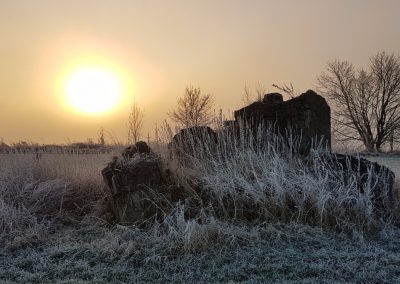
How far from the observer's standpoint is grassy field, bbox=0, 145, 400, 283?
4.53m

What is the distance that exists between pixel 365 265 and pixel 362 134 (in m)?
32.2

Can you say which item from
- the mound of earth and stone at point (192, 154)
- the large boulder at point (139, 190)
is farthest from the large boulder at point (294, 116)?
the large boulder at point (139, 190)

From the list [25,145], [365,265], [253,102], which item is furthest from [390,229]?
[25,145]

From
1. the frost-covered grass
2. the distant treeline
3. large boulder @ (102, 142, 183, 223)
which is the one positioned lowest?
the frost-covered grass

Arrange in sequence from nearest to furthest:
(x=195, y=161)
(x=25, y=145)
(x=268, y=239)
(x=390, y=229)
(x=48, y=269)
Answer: (x=48, y=269), (x=268, y=239), (x=390, y=229), (x=195, y=161), (x=25, y=145)

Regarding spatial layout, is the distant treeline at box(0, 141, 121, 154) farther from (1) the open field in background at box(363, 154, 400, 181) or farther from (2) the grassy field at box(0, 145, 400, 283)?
(1) the open field in background at box(363, 154, 400, 181)

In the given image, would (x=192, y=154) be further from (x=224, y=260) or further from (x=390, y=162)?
(x=390, y=162)

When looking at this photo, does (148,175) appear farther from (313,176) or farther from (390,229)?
(390,229)

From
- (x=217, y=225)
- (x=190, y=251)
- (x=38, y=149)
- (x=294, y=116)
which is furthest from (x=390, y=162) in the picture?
(x=190, y=251)

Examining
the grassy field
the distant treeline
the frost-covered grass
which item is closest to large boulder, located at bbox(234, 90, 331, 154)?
the grassy field

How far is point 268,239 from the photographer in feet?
17.8

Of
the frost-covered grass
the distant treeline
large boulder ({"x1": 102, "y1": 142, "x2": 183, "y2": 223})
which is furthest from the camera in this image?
the distant treeline

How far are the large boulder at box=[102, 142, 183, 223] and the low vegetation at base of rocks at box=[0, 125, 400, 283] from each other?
60 mm

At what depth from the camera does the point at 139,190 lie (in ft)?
21.0
